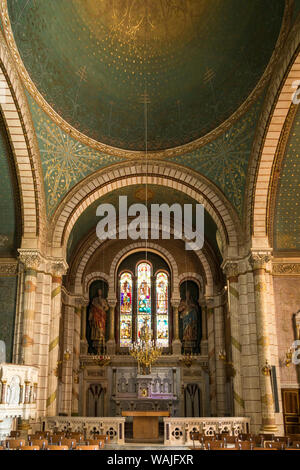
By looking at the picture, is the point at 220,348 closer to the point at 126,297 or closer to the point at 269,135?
the point at 126,297

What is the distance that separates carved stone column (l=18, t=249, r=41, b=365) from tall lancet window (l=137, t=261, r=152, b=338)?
841 cm

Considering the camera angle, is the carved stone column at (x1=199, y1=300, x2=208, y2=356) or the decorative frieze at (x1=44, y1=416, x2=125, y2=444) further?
the carved stone column at (x1=199, y1=300, x2=208, y2=356)

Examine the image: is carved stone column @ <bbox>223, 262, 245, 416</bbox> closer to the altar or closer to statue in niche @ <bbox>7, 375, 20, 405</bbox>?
the altar

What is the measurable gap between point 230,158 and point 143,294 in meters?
9.64

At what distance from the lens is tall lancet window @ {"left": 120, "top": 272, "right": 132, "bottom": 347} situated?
23.0m

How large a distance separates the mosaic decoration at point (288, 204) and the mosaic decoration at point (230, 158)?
129 centimetres

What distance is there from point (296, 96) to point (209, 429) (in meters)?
10.4

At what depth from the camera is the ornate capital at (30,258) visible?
1584cm

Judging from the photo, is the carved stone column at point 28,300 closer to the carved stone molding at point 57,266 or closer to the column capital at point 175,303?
the carved stone molding at point 57,266

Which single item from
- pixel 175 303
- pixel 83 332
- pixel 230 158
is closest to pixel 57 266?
pixel 83 332

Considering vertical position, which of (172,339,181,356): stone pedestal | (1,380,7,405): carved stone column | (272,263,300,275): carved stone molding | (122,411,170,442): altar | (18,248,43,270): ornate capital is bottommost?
(122,411,170,442): altar

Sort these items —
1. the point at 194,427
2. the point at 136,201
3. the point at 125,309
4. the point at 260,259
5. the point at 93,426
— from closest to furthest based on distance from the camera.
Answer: the point at 194,427 → the point at 93,426 → the point at 260,259 → the point at 136,201 → the point at 125,309

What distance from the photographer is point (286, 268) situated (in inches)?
647

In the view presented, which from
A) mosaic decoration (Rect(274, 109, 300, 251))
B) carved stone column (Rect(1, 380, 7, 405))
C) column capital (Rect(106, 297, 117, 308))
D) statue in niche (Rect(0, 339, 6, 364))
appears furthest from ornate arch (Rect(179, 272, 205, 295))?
carved stone column (Rect(1, 380, 7, 405))
